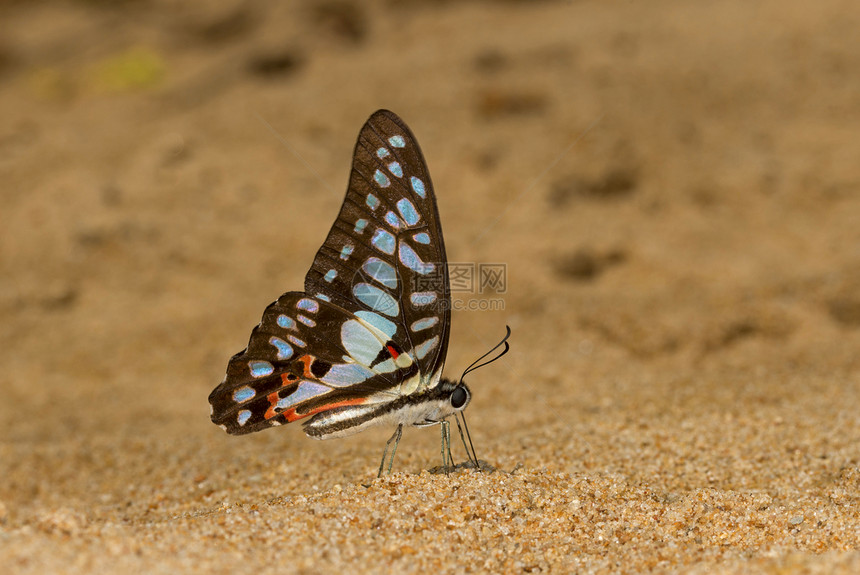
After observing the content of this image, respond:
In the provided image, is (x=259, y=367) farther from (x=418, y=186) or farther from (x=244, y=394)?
(x=418, y=186)

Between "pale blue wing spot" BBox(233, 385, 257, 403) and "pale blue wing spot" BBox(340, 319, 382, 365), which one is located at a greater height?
"pale blue wing spot" BBox(340, 319, 382, 365)

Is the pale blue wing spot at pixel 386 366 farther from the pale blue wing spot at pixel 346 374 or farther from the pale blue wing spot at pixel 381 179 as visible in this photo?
the pale blue wing spot at pixel 381 179

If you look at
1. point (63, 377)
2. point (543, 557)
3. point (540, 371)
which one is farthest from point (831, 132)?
point (63, 377)

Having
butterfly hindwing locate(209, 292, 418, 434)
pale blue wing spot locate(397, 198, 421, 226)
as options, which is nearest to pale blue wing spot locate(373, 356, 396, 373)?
butterfly hindwing locate(209, 292, 418, 434)

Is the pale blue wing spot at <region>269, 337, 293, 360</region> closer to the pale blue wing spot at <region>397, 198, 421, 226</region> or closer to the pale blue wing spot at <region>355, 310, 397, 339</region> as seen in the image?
the pale blue wing spot at <region>355, 310, 397, 339</region>

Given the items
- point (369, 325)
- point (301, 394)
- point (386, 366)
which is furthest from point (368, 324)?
point (301, 394)

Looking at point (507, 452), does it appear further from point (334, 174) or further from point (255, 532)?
point (334, 174)
